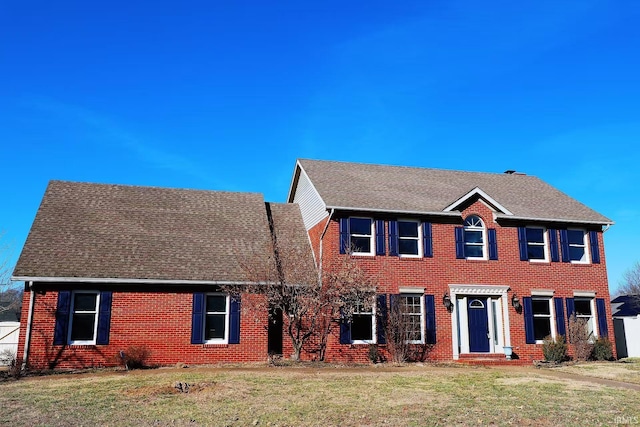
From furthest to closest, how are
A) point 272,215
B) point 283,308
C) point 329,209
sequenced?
point 272,215 → point 329,209 → point 283,308

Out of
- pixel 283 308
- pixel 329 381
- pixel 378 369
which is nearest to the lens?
pixel 329 381

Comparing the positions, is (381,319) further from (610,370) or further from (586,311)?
(586,311)

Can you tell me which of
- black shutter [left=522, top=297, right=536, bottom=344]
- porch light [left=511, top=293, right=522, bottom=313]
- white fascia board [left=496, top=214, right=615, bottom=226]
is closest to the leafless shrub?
black shutter [left=522, top=297, right=536, bottom=344]

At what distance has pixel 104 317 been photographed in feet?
58.0

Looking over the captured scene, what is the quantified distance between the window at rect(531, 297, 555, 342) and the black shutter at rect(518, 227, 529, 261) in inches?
64.5

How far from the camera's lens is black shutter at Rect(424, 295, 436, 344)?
19.7 metres

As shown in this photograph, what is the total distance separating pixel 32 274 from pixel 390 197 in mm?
12780

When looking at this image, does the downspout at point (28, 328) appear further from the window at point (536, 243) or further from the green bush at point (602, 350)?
the green bush at point (602, 350)

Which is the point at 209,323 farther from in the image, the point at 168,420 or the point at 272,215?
the point at 168,420

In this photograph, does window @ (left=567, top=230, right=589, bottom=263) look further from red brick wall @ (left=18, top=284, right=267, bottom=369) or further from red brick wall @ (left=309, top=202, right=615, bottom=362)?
red brick wall @ (left=18, top=284, right=267, bottom=369)

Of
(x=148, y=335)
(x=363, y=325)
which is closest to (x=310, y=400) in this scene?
(x=363, y=325)

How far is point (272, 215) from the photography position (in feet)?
79.9

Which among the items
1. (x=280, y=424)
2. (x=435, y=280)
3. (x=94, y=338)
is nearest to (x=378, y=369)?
(x=435, y=280)

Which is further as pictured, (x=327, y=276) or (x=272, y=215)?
(x=272, y=215)
